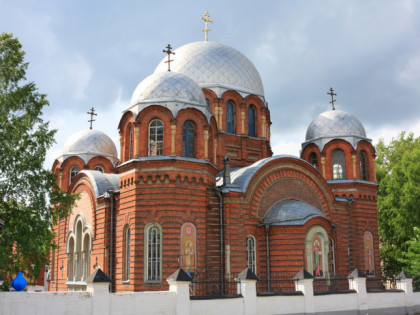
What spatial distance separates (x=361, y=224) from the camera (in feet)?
76.3

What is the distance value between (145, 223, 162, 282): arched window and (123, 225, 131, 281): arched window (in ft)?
3.82

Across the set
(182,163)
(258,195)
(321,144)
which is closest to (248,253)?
(258,195)

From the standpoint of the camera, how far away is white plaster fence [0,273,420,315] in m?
11.4

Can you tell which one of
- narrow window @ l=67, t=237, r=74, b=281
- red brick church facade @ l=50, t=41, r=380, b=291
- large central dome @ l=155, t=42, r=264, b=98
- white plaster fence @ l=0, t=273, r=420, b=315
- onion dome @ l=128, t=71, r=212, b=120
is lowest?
white plaster fence @ l=0, t=273, r=420, b=315

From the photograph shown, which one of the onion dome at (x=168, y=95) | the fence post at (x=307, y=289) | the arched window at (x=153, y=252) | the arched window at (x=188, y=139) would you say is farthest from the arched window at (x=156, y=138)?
the fence post at (x=307, y=289)

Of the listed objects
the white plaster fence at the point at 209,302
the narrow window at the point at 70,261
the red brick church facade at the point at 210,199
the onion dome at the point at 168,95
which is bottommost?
the white plaster fence at the point at 209,302

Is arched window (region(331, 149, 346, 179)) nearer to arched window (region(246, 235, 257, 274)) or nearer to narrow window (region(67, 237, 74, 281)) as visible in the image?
arched window (region(246, 235, 257, 274))

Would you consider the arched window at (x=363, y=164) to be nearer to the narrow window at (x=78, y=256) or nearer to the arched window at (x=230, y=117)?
the arched window at (x=230, y=117)

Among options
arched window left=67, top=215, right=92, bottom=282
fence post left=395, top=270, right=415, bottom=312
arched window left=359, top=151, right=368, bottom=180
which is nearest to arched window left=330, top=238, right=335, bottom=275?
fence post left=395, top=270, right=415, bottom=312

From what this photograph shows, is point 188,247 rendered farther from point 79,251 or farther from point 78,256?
point 78,256

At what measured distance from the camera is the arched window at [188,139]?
60.5 ft

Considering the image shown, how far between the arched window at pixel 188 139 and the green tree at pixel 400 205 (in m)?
12.7

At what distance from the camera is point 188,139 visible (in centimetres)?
1855

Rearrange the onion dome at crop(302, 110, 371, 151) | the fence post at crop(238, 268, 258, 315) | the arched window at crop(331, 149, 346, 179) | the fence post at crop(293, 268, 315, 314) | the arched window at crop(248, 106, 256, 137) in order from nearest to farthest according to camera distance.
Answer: the fence post at crop(238, 268, 258, 315) < the fence post at crop(293, 268, 315, 314) < the arched window at crop(331, 149, 346, 179) < the onion dome at crop(302, 110, 371, 151) < the arched window at crop(248, 106, 256, 137)
